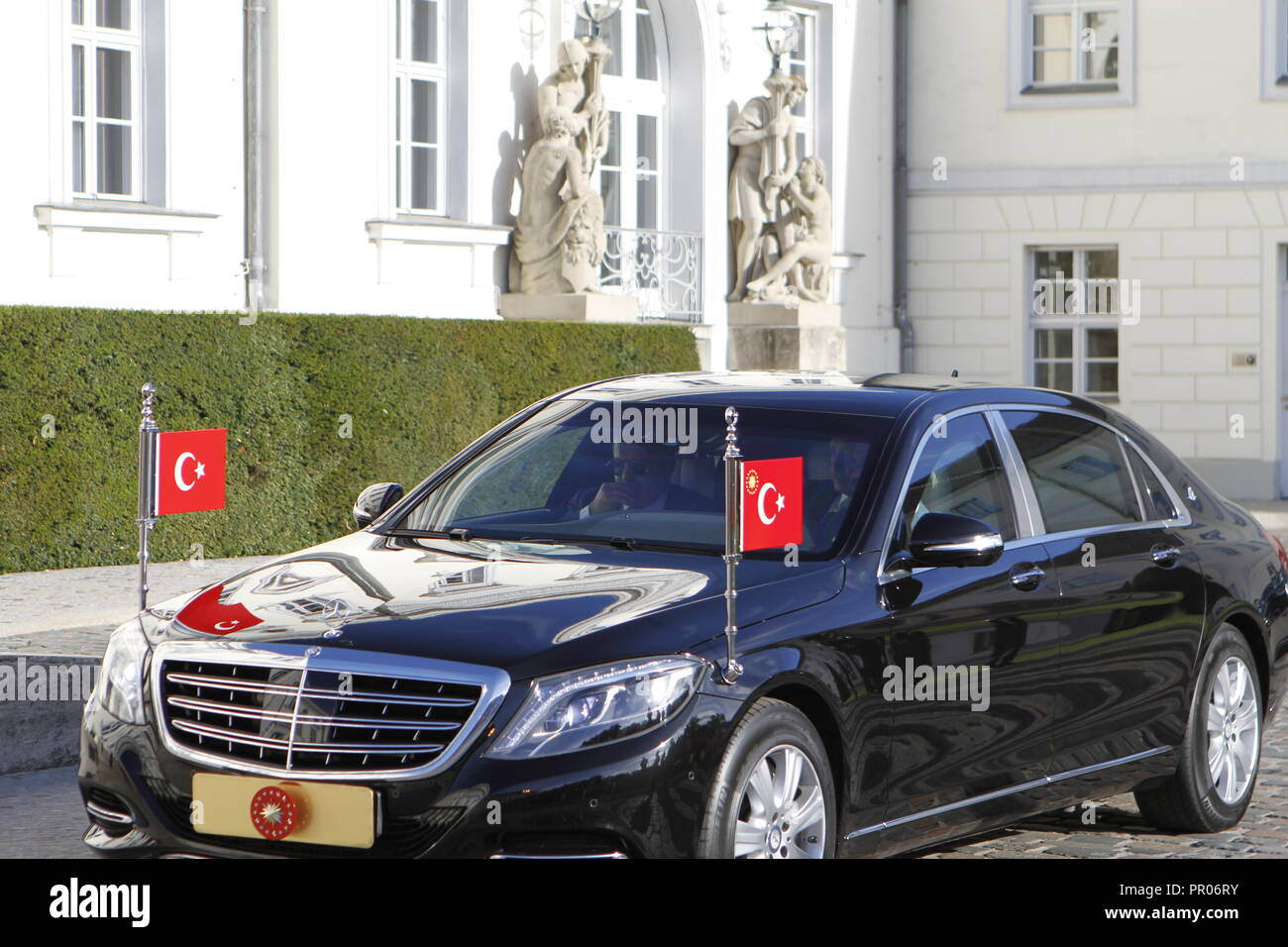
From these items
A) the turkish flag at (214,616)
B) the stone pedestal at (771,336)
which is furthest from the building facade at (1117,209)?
the turkish flag at (214,616)

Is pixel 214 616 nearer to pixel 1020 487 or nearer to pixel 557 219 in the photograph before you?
pixel 1020 487

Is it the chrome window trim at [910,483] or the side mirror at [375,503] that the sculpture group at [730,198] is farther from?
the chrome window trim at [910,483]

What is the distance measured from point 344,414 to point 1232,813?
9.80 m

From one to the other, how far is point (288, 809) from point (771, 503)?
5.06ft

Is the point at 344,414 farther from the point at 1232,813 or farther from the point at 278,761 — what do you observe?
the point at 278,761

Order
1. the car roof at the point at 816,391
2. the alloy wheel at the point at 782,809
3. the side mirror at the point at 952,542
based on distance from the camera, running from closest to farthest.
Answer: the alloy wheel at the point at 782,809 < the side mirror at the point at 952,542 < the car roof at the point at 816,391

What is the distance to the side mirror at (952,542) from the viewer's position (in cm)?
575

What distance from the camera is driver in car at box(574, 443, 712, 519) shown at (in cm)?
605

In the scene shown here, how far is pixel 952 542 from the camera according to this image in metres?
5.74

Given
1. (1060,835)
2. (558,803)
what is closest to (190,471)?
(558,803)

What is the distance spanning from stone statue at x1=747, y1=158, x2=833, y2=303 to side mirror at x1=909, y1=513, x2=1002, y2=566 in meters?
17.2

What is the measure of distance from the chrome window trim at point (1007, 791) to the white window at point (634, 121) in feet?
51.0
